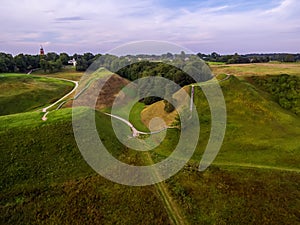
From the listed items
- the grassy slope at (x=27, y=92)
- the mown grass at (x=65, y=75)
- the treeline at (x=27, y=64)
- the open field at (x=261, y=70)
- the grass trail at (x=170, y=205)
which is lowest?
the grass trail at (x=170, y=205)

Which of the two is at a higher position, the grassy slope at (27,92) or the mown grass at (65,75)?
the mown grass at (65,75)

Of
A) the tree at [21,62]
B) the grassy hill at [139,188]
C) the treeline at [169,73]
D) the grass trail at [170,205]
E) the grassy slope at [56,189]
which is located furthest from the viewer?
the tree at [21,62]

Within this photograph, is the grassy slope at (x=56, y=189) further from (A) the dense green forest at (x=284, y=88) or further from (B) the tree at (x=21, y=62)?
(B) the tree at (x=21, y=62)

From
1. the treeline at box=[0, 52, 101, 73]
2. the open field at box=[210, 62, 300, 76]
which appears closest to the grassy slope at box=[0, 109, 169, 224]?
the open field at box=[210, 62, 300, 76]

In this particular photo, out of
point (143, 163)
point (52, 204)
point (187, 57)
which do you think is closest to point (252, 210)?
point (143, 163)

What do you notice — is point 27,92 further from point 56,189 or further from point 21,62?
point 56,189

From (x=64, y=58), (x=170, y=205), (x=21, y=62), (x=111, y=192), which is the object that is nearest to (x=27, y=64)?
(x=21, y=62)

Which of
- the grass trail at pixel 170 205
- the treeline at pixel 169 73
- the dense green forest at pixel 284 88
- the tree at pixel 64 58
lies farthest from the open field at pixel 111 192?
the tree at pixel 64 58
